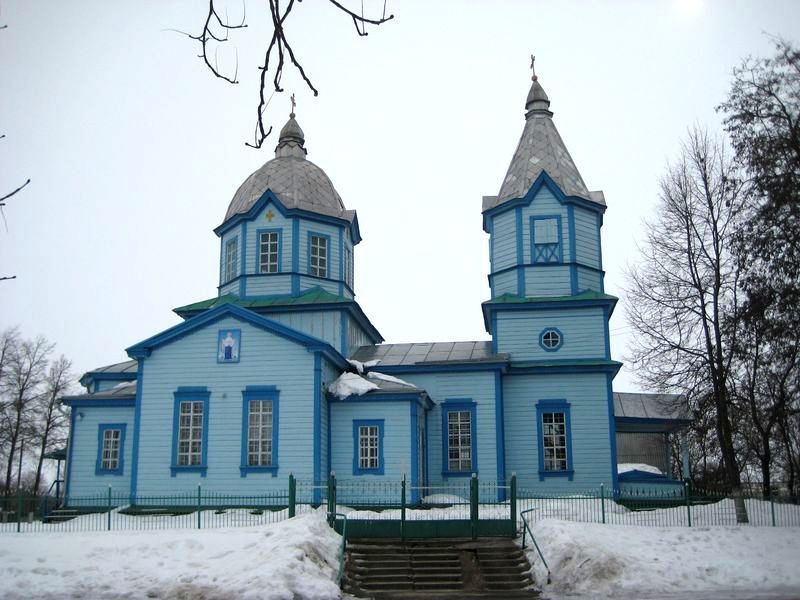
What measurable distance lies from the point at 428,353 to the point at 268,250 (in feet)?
20.2

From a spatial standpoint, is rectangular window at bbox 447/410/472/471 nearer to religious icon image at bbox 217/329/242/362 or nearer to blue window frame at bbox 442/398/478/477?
blue window frame at bbox 442/398/478/477

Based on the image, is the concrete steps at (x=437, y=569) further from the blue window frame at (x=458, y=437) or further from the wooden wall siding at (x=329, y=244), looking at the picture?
the wooden wall siding at (x=329, y=244)

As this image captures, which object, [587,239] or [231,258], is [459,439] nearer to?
[587,239]

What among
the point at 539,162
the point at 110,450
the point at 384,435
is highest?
the point at 539,162

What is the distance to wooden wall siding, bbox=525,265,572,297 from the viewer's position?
2700cm

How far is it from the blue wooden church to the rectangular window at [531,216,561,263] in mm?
44

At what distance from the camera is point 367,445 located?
79.4ft

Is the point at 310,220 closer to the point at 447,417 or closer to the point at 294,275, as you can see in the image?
the point at 294,275

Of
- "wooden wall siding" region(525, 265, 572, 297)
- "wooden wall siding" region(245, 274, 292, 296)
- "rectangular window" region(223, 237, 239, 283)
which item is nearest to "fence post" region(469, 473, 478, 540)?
"wooden wall siding" region(525, 265, 572, 297)

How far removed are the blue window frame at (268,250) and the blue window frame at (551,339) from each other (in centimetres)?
863

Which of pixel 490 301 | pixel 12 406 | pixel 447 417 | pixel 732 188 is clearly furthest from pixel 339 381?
pixel 12 406

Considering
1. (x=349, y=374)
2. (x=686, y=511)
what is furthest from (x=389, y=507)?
(x=686, y=511)

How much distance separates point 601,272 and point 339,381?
8969mm

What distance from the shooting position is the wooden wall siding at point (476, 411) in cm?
2539
